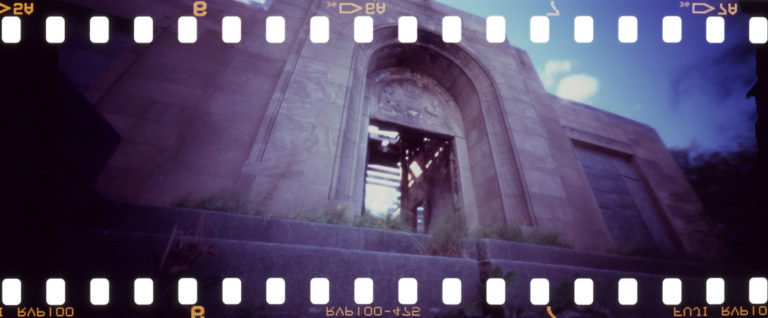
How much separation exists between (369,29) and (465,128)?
13.9ft

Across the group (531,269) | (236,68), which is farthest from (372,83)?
(531,269)

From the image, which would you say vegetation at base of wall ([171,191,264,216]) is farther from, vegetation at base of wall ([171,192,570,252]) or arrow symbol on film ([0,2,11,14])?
arrow symbol on film ([0,2,11,14])

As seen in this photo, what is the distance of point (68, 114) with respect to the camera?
183cm

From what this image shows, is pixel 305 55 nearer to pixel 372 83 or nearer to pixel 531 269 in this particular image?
pixel 372 83

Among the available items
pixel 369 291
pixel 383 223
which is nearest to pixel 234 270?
pixel 369 291

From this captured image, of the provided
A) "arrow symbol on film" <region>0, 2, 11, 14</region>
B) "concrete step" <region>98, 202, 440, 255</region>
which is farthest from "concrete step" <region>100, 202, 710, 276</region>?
"arrow symbol on film" <region>0, 2, 11, 14</region>

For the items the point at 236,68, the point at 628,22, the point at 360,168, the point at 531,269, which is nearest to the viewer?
the point at 531,269

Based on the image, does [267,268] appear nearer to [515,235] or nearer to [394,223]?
[394,223]

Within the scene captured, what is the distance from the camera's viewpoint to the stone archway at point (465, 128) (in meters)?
6.18

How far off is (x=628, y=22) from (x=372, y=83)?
5935 mm

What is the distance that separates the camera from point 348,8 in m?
7.59

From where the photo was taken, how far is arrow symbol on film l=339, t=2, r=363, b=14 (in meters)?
7.37

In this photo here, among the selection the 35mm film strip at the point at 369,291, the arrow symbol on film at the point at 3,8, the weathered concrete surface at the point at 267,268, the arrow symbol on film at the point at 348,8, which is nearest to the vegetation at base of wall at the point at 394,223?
the weathered concrete surface at the point at 267,268

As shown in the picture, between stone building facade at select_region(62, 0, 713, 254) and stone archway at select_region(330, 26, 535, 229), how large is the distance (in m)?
0.04
